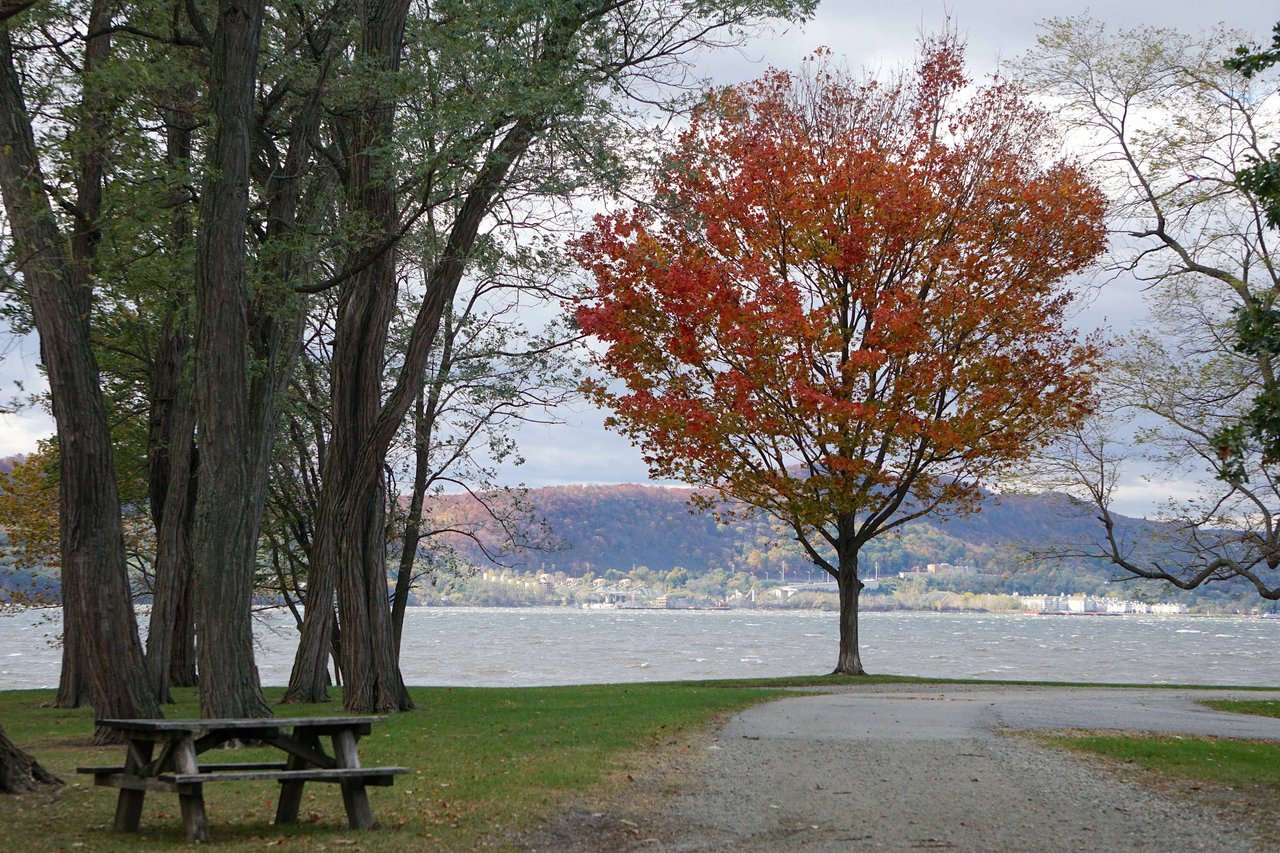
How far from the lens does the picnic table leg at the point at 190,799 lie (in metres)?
7.20

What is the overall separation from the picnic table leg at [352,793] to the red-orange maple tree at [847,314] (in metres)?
14.7

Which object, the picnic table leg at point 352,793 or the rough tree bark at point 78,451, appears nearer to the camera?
the picnic table leg at point 352,793

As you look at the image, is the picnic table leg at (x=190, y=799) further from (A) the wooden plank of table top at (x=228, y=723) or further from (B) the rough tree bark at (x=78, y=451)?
(B) the rough tree bark at (x=78, y=451)

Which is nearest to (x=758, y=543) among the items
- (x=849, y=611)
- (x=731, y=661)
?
(x=731, y=661)

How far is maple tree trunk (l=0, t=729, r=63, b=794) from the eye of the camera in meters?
8.61

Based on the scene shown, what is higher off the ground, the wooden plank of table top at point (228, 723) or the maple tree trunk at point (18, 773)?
the wooden plank of table top at point (228, 723)

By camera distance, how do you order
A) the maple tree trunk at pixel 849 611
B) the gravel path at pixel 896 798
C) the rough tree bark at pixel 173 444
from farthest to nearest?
the maple tree trunk at pixel 849 611, the rough tree bark at pixel 173 444, the gravel path at pixel 896 798

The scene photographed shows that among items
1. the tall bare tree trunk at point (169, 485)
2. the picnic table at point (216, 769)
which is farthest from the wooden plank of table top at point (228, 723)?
the tall bare tree trunk at point (169, 485)

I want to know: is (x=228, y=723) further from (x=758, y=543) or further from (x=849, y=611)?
(x=758, y=543)

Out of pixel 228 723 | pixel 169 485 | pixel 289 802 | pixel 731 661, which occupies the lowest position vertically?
pixel 731 661

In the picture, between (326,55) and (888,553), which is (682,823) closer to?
(326,55)

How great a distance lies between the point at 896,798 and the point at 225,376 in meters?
7.22

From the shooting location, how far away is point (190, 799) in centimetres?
725

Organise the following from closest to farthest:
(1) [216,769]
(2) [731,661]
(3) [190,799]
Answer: (3) [190,799] → (1) [216,769] → (2) [731,661]
